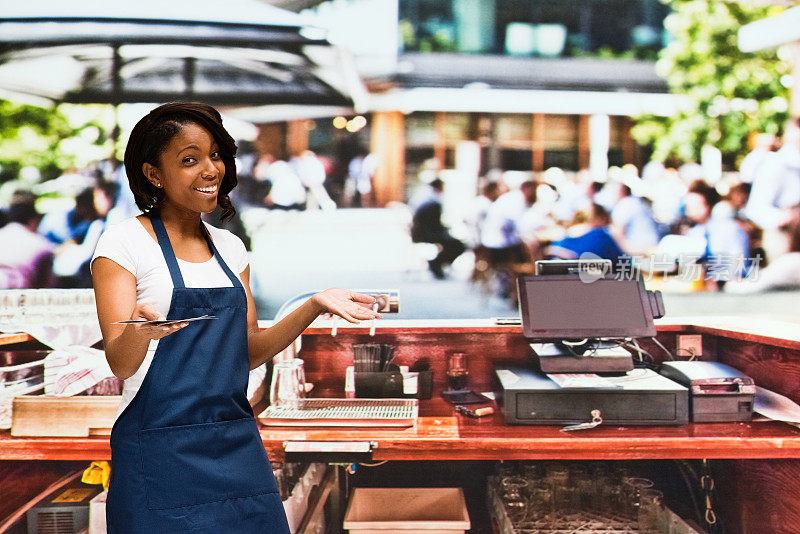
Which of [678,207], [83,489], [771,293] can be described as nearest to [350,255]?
[678,207]

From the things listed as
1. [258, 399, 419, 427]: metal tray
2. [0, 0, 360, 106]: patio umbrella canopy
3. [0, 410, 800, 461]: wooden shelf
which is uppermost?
[0, 0, 360, 106]: patio umbrella canopy

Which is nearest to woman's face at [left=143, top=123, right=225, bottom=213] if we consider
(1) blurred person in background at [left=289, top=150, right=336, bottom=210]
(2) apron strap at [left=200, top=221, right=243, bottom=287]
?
(2) apron strap at [left=200, top=221, right=243, bottom=287]

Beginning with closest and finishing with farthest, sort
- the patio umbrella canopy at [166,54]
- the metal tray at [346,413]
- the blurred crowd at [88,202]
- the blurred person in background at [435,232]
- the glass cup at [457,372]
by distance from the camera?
the metal tray at [346,413] → the glass cup at [457,372] → the patio umbrella canopy at [166,54] → the blurred crowd at [88,202] → the blurred person in background at [435,232]

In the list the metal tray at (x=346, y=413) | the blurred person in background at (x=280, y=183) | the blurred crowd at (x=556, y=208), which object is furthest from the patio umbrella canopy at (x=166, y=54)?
the metal tray at (x=346, y=413)

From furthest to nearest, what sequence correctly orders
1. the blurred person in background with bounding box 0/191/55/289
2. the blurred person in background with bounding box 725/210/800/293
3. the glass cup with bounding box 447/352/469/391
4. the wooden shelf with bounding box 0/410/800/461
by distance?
the blurred person in background with bounding box 725/210/800/293 < the blurred person in background with bounding box 0/191/55/289 < the glass cup with bounding box 447/352/469/391 < the wooden shelf with bounding box 0/410/800/461

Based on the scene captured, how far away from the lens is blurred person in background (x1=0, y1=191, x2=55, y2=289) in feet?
15.3

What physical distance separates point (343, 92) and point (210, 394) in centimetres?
329

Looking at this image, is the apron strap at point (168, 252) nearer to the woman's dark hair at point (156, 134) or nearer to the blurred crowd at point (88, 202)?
the woman's dark hair at point (156, 134)

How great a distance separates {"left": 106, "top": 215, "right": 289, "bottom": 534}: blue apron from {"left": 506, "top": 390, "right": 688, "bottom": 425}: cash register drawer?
0.89 m

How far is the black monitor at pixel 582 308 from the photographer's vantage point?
2188 millimetres

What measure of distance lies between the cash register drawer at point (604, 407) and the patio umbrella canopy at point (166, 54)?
261 centimetres

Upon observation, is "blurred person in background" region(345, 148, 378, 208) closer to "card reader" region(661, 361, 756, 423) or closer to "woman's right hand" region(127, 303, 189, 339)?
"card reader" region(661, 361, 756, 423)

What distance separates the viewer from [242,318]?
142 cm

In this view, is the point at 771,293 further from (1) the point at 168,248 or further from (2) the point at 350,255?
(1) the point at 168,248
